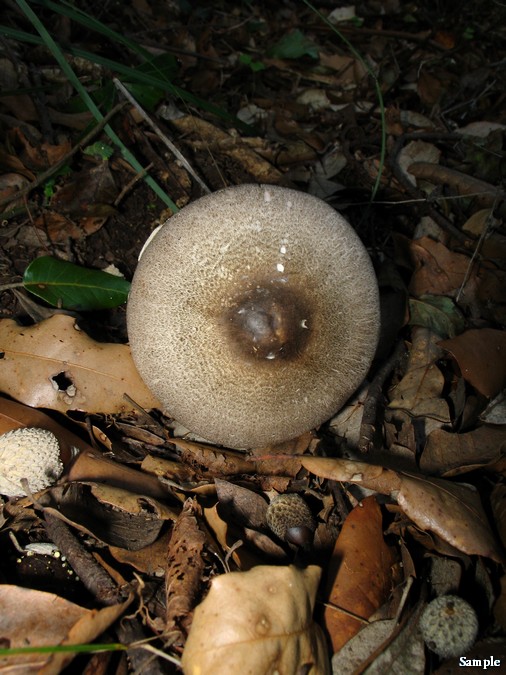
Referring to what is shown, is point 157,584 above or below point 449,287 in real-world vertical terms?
below

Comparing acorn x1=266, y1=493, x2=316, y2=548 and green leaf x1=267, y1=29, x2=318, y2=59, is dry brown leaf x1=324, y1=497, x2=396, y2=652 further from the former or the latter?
green leaf x1=267, y1=29, x2=318, y2=59

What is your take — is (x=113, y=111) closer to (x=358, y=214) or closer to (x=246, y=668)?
(x=358, y=214)

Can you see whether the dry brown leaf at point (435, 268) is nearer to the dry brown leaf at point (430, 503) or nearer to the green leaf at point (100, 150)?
the dry brown leaf at point (430, 503)

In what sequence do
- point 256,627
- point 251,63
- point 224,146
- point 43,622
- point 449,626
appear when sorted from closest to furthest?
point 256,627 → point 43,622 → point 449,626 → point 224,146 → point 251,63

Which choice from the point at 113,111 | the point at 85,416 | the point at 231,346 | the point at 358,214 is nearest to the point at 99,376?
the point at 85,416

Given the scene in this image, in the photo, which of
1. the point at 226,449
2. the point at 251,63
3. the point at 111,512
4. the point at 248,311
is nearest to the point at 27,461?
the point at 111,512

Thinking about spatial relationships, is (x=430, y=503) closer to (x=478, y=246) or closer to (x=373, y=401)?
(x=373, y=401)

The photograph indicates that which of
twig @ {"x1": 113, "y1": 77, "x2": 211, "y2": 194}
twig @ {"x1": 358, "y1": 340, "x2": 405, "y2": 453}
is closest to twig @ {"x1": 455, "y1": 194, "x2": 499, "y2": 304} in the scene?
twig @ {"x1": 358, "y1": 340, "x2": 405, "y2": 453}

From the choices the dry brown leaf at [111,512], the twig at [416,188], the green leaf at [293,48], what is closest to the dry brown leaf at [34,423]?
the dry brown leaf at [111,512]
